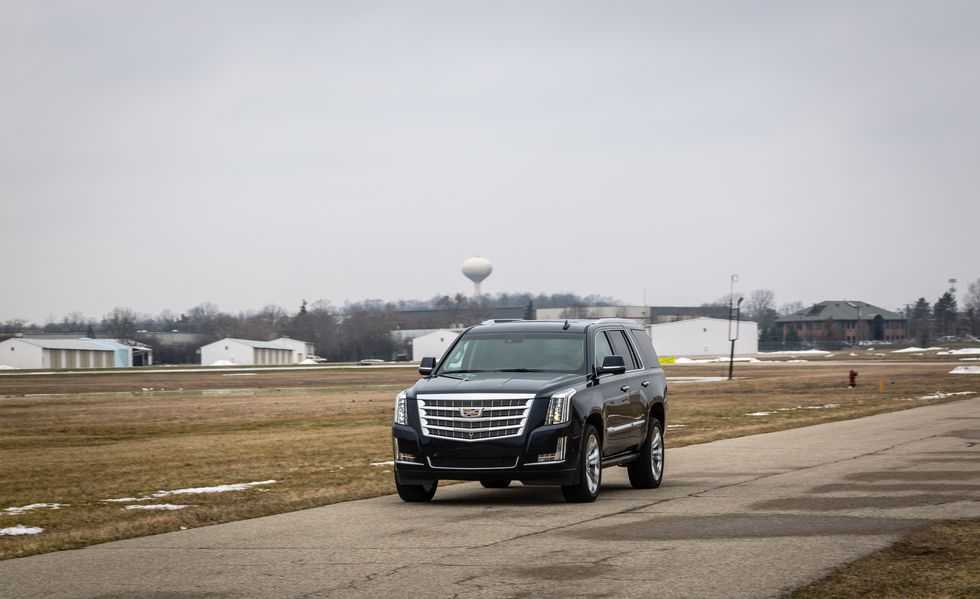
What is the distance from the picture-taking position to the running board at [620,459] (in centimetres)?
1631

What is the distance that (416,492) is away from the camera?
15828mm

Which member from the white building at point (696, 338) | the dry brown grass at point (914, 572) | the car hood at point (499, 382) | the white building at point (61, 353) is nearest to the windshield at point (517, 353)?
the car hood at point (499, 382)

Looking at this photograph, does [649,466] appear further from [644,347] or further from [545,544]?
[545,544]

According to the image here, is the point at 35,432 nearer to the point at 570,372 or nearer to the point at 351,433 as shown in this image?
the point at 351,433

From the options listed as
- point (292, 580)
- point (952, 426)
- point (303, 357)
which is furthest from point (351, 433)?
point (303, 357)

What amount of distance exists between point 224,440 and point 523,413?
16610mm

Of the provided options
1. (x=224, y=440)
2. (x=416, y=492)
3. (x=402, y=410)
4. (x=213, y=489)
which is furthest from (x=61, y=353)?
(x=402, y=410)

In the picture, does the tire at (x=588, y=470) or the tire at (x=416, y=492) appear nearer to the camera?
the tire at (x=588, y=470)

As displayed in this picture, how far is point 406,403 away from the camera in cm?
1547

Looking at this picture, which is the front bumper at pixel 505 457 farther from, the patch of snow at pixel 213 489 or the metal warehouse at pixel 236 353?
the metal warehouse at pixel 236 353

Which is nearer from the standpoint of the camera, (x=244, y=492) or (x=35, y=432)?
(x=244, y=492)

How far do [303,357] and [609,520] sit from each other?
591 feet

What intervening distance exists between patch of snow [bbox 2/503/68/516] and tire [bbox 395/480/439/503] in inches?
168

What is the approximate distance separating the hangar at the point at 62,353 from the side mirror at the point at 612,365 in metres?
151
